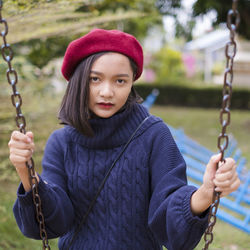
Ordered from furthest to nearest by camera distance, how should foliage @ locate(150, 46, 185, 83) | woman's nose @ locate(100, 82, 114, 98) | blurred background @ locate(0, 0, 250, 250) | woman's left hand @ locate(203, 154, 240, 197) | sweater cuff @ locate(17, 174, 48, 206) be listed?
foliage @ locate(150, 46, 185, 83) < blurred background @ locate(0, 0, 250, 250) < woman's nose @ locate(100, 82, 114, 98) < sweater cuff @ locate(17, 174, 48, 206) < woman's left hand @ locate(203, 154, 240, 197)

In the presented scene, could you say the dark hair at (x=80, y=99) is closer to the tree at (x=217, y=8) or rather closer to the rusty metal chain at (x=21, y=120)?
the rusty metal chain at (x=21, y=120)

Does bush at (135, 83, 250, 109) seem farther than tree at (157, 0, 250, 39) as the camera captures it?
Yes

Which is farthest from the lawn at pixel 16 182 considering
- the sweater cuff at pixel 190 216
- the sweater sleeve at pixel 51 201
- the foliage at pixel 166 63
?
the foliage at pixel 166 63

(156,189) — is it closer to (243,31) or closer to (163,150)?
(163,150)

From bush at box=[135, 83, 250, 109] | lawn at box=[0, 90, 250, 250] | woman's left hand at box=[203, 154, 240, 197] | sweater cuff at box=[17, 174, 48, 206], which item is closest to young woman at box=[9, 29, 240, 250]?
sweater cuff at box=[17, 174, 48, 206]

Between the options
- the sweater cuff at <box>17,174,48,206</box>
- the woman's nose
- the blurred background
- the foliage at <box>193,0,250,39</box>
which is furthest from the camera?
the foliage at <box>193,0,250,39</box>

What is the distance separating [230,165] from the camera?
1.17 meters

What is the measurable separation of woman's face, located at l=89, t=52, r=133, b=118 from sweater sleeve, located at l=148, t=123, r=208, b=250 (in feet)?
0.71

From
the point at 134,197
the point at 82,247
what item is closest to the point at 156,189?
the point at 134,197

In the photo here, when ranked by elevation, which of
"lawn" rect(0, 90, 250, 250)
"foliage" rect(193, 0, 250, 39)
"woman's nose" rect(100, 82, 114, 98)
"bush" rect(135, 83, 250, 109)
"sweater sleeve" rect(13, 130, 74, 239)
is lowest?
"bush" rect(135, 83, 250, 109)

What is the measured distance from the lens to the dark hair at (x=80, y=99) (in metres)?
1.61

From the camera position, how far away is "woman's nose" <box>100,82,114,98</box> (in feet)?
5.19

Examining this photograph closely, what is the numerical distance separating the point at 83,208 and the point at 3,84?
2.69 meters

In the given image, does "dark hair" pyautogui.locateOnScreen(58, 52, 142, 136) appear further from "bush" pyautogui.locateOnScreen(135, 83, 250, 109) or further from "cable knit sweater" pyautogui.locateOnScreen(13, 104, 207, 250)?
"bush" pyautogui.locateOnScreen(135, 83, 250, 109)
